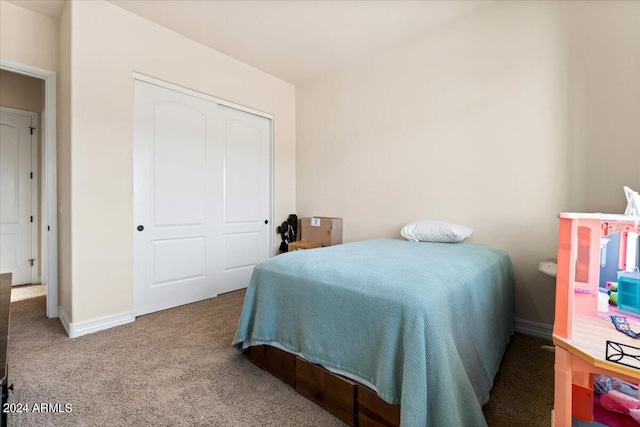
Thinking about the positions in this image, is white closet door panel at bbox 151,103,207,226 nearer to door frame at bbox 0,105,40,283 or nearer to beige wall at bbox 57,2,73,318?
beige wall at bbox 57,2,73,318

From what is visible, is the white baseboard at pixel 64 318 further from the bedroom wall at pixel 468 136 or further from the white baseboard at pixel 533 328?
the white baseboard at pixel 533 328

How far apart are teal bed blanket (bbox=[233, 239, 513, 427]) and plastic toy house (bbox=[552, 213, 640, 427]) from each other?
363 mm

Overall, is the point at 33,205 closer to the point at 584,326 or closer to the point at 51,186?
the point at 51,186

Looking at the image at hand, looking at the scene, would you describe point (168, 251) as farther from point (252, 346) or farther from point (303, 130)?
point (303, 130)

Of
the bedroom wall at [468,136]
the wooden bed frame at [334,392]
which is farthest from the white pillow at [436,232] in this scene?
the wooden bed frame at [334,392]

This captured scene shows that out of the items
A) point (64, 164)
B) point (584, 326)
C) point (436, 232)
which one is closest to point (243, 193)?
point (64, 164)

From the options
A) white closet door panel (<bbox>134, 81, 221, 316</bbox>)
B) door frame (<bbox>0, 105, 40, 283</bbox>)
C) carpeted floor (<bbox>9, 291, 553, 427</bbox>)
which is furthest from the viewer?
door frame (<bbox>0, 105, 40, 283</bbox>)

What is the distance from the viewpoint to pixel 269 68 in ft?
12.3

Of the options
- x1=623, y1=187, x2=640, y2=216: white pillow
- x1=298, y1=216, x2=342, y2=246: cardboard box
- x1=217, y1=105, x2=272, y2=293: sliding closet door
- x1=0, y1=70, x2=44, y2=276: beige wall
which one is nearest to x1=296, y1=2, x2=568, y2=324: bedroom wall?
x1=298, y1=216, x2=342, y2=246: cardboard box

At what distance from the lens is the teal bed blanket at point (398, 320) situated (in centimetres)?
112

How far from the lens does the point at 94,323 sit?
244cm

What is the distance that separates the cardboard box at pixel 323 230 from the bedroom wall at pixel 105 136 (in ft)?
6.47

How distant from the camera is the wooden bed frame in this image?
127 centimetres

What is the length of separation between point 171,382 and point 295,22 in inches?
123
